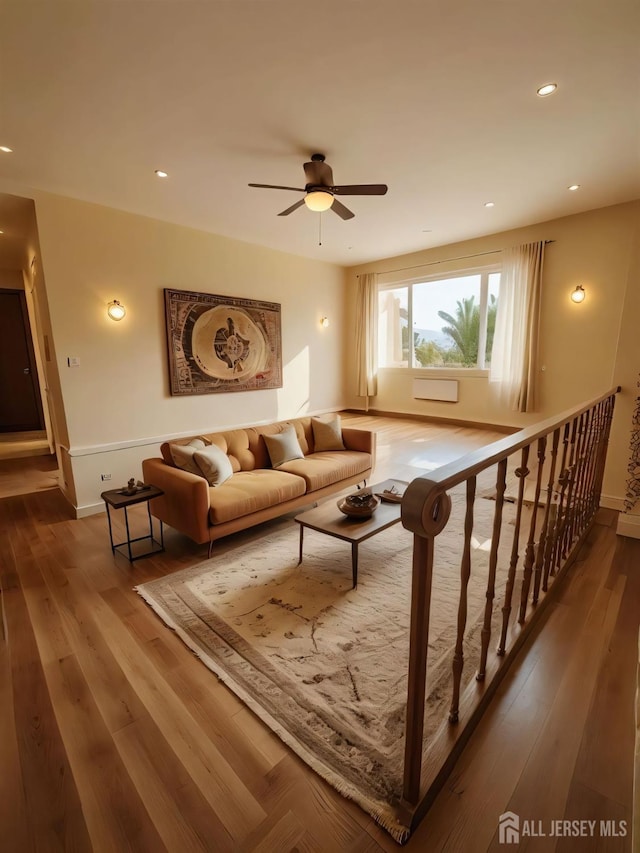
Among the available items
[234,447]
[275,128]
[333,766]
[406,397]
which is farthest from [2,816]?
[406,397]

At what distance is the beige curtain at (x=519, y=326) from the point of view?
5.32 meters

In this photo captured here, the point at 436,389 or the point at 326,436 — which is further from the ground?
the point at 436,389

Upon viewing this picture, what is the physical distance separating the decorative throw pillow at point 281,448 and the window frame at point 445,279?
410cm

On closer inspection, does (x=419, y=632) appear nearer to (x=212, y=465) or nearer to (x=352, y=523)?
(x=352, y=523)

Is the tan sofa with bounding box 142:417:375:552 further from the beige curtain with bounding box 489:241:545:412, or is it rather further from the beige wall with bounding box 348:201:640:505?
the beige wall with bounding box 348:201:640:505

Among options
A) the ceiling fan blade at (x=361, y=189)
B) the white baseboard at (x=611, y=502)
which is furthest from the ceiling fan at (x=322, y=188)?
the white baseboard at (x=611, y=502)

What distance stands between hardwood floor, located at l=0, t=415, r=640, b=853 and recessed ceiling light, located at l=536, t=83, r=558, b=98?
3187 mm

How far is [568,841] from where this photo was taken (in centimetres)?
109

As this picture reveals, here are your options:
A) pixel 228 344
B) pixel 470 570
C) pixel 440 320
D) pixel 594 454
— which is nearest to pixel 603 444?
pixel 594 454

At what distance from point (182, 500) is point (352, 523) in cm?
122

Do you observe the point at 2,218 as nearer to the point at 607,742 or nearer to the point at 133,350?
the point at 133,350

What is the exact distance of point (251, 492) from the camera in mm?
2865

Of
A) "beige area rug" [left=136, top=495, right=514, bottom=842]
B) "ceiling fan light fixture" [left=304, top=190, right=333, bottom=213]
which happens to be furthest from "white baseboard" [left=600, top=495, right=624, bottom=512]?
"ceiling fan light fixture" [left=304, top=190, right=333, bottom=213]

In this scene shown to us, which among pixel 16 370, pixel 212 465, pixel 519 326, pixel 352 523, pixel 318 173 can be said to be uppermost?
pixel 318 173
